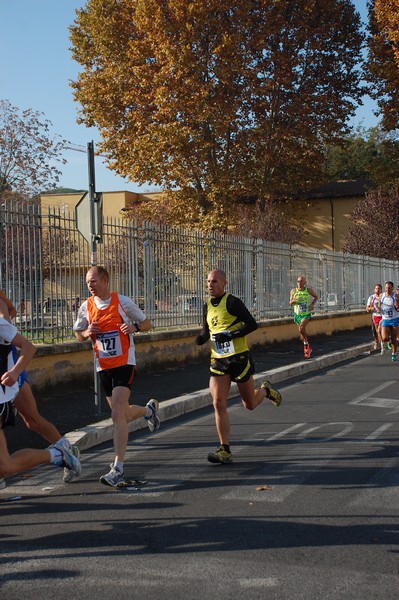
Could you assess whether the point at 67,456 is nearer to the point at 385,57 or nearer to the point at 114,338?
the point at 114,338

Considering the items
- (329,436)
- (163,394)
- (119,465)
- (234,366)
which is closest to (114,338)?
(119,465)

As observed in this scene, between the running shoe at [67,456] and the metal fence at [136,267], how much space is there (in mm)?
4309

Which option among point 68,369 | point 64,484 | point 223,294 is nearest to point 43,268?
point 68,369

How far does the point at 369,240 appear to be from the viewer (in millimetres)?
47375

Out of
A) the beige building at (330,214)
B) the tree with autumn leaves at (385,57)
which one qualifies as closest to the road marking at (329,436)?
the tree with autumn leaves at (385,57)

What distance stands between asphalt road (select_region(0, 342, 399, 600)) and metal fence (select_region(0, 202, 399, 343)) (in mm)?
3165

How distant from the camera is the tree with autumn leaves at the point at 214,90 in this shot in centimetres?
2986

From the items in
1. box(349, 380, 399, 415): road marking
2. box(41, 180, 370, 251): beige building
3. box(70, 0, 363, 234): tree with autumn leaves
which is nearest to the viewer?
box(349, 380, 399, 415): road marking

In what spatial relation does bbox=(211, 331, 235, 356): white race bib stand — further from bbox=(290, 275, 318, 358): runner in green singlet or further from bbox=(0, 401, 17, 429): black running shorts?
bbox=(290, 275, 318, 358): runner in green singlet

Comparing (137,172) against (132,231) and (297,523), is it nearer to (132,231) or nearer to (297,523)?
(132,231)

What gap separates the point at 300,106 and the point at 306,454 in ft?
90.4

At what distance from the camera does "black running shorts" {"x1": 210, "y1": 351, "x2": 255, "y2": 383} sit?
→ 706 cm

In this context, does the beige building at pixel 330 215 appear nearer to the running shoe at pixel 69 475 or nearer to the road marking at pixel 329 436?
the road marking at pixel 329 436

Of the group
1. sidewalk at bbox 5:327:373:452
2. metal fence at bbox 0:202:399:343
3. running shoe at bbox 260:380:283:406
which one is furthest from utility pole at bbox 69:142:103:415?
running shoe at bbox 260:380:283:406
